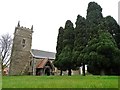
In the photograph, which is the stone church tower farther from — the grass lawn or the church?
the grass lawn

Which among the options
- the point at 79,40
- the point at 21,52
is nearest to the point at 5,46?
the point at 21,52

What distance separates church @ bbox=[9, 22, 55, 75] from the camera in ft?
193

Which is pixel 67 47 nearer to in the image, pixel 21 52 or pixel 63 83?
pixel 21 52

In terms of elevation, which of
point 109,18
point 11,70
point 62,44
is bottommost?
point 11,70

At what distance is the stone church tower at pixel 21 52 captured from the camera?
193 ft

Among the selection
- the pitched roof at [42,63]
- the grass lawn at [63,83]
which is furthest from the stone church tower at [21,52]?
the grass lawn at [63,83]

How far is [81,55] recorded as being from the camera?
33.8 m

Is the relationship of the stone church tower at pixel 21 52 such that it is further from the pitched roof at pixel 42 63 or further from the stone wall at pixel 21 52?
the pitched roof at pixel 42 63

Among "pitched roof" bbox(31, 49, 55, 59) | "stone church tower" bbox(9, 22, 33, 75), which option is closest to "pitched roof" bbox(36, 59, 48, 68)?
"stone church tower" bbox(9, 22, 33, 75)

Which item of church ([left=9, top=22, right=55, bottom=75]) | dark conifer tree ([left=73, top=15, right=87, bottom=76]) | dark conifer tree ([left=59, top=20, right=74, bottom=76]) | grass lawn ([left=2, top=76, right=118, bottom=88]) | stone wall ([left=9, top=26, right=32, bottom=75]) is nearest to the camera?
grass lawn ([left=2, top=76, right=118, bottom=88])

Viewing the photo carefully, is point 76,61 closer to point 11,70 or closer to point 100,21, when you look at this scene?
point 100,21

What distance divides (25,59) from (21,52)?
206 centimetres

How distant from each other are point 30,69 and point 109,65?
3343cm

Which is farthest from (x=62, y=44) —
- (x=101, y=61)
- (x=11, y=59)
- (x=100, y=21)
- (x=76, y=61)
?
(x=11, y=59)
